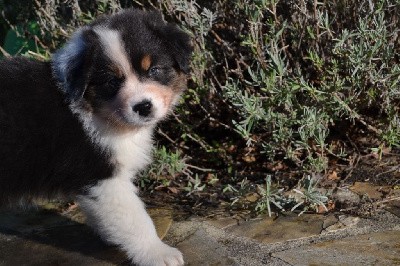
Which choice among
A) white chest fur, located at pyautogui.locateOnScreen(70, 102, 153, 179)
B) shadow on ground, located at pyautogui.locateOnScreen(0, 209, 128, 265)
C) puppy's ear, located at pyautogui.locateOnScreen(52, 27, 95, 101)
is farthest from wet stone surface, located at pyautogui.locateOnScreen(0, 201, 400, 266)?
puppy's ear, located at pyautogui.locateOnScreen(52, 27, 95, 101)

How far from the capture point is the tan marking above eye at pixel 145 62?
3918mm

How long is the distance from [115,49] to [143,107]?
401 millimetres

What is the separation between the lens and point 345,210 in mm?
4277

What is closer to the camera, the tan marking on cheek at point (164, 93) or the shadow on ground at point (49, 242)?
the tan marking on cheek at point (164, 93)

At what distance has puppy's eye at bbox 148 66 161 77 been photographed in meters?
3.99

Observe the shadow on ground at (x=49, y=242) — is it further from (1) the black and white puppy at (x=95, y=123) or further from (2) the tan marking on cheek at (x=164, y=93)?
(2) the tan marking on cheek at (x=164, y=93)

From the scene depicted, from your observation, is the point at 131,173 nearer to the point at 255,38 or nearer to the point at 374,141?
the point at 255,38

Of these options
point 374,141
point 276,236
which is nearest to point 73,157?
point 276,236

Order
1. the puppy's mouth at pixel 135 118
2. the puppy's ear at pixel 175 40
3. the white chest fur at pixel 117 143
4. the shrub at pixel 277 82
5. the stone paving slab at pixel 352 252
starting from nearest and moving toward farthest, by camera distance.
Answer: the stone paving slab at pixel 352 252 → the puppy's mouth at pixel 135 118 → the white chest fur at pixel 117 143 → the puppy's ear at pixel 175 40 → the shrub at pixel 277 82

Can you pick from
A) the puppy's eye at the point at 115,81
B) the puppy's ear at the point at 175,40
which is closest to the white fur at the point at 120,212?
the puppy's eye at the point at 115,81

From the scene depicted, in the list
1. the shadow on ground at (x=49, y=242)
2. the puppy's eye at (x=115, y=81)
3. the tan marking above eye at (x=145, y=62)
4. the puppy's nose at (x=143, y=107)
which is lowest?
the shadow on ground at (x=49, y=242)

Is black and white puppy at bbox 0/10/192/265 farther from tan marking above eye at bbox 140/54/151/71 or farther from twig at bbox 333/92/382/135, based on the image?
twig at bbox 333/92/382/135

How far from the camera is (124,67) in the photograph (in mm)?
3889

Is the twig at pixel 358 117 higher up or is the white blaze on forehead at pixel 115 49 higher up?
the white blaze on forehead at pixel 115 49
